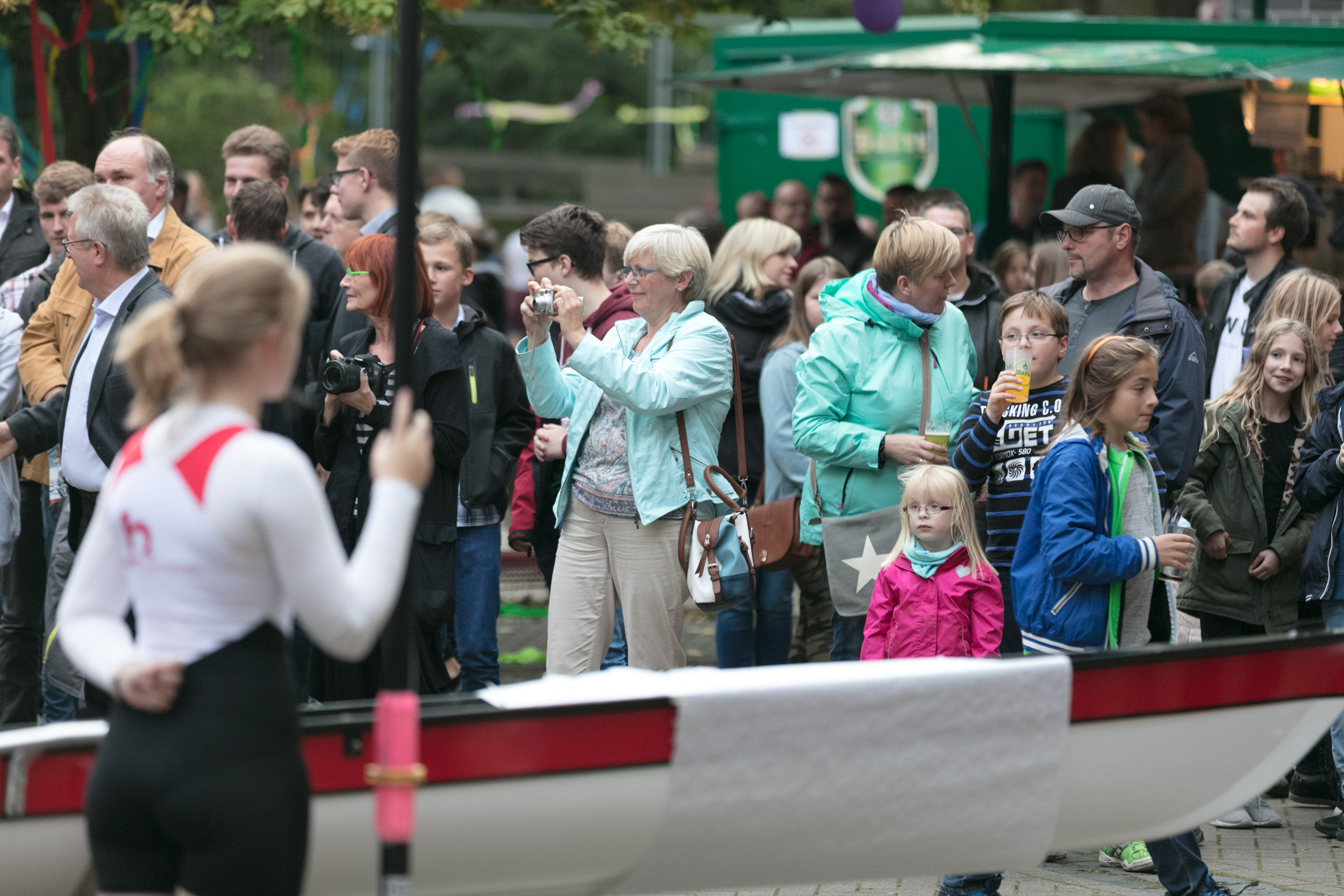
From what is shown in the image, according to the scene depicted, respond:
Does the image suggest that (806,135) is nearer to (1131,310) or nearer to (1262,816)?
(1131,310)

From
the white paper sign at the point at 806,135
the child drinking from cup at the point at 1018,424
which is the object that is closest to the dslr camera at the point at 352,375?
the child drinking from cup at the point at 1018,424

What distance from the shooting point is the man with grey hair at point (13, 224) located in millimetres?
7309

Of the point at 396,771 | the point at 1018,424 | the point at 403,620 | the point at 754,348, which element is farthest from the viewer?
the point at 754,348

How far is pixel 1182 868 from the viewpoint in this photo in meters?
4.64

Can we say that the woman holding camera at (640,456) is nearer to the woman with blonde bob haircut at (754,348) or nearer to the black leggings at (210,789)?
the woman with blonde bob haircut at (754,348)

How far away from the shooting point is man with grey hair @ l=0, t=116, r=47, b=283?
24.0 feet

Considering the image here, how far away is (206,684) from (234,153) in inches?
196

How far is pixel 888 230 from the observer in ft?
18.0

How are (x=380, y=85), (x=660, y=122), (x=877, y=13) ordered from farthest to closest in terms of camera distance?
(x=660, y=122) → (x=380, y=85) → (x=877, y=13)

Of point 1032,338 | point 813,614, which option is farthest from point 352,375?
point 813,614

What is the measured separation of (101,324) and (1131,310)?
357 centimetres

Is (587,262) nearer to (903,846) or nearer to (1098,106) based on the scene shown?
(903,846)

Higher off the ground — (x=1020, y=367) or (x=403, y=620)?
(x=1020, y=367)

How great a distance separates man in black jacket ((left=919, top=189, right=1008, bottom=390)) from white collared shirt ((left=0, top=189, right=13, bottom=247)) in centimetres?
429
